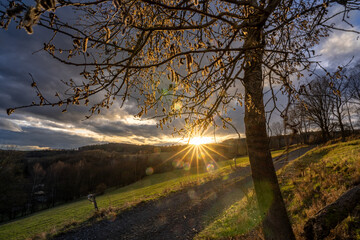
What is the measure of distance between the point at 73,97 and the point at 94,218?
41.5 ft

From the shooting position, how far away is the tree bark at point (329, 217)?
12.5ft

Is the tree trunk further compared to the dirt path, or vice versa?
the dirt path

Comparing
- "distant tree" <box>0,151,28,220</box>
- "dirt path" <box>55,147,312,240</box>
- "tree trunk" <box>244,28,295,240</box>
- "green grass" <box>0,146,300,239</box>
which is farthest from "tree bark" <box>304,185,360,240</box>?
"distant tree" <box>0,151,28,220</box>

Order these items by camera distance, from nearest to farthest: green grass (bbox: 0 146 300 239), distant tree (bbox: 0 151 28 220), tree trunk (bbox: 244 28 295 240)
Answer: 1. tree trunk (bbox: 244 28 295 240)
2. green grass (bbox: 0 146 300 239)
3. distant tree (bbox: 0 151 28 220)

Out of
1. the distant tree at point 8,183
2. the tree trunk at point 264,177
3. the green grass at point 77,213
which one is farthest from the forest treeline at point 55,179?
the tree trunk at point 264,177

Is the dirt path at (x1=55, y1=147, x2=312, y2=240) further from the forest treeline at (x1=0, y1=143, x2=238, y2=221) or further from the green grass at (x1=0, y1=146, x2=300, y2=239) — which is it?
the forest treeline at (x1=0, y1=143, x2=238, y2=221)

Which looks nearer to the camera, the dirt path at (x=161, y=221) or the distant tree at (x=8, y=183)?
the dirt path at (x=161, y=221)

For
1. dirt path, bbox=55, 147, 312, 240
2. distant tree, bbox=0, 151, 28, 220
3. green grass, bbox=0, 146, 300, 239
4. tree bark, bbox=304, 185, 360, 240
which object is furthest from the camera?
distant tree, bbox=0, 151, 28, 220

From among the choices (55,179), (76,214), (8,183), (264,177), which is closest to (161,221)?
(264,177)

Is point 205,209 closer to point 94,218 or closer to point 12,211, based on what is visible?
point 94,218

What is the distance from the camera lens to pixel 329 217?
3936mm

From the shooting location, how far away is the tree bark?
3.80m

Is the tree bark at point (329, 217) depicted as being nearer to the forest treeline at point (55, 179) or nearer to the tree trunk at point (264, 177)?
the tree trunk at point (264, 177)

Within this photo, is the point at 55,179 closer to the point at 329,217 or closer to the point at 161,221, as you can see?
the point at 161,221
